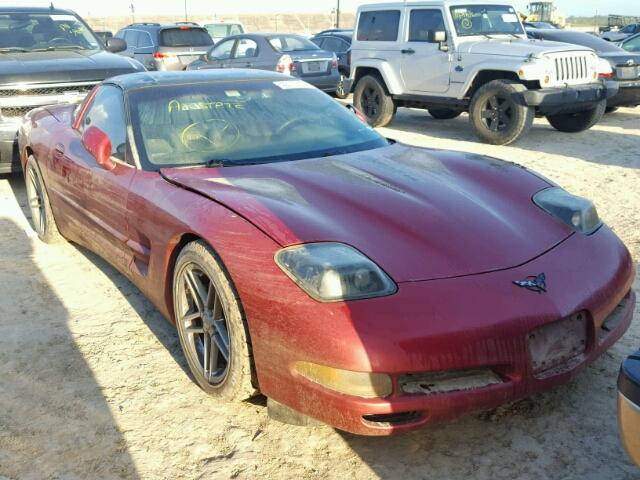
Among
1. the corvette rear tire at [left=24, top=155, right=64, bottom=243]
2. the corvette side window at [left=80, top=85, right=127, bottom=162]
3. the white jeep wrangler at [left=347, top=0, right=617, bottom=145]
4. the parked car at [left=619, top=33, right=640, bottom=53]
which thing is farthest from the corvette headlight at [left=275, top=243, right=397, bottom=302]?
the parked car at [left=619, top=33, right=640, bottom=53]

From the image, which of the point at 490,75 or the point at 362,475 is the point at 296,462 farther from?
the point at 490,75

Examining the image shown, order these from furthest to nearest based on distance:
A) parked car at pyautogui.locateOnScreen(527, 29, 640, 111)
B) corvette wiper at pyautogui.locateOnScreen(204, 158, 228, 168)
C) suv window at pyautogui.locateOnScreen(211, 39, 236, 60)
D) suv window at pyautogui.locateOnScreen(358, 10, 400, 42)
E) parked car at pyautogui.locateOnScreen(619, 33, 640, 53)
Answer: parked car at pyautogui.locateOnScreen(619, 33, 640, 53) → suv window at pyautogui.locateOnScreen(211, 39, 236, 60) → parked car at pyautogui.locateOnScreen(527, 29, 640, 111) → suv window at pyautogui.locateOnScreen(358, 10, 400, 42) → corvette wiper at pyautogui.locateOnScreen(204, 158, 228, 168)

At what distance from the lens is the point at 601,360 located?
3.30 metres

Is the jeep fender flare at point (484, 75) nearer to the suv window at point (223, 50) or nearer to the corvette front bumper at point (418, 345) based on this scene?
the suv window at point (223, 50)

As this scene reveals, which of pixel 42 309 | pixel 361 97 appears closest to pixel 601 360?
pixel 42 309

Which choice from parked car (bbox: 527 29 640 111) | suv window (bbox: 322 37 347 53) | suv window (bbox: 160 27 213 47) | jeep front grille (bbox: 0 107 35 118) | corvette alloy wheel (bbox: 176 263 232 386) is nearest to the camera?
corvette alloy wheel (bbox: 176 263 232 386)

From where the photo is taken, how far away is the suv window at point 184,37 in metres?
14.6

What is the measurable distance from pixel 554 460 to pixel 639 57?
10.6 meters

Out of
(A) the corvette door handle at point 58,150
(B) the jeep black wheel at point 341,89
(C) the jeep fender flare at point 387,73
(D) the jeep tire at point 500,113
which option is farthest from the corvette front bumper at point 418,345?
(C) the jeep fender flare at point 387,73

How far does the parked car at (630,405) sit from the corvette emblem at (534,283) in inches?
30.3

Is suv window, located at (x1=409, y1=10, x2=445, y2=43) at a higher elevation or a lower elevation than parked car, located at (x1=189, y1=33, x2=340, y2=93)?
higher

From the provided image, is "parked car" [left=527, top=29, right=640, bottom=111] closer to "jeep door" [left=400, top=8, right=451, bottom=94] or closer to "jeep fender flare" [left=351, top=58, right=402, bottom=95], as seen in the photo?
"jeep door" [left=400, top=8, right=451, bottom=94]

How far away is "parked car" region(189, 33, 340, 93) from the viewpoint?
12.6 metres

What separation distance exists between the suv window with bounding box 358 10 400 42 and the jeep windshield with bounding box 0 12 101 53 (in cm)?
462
